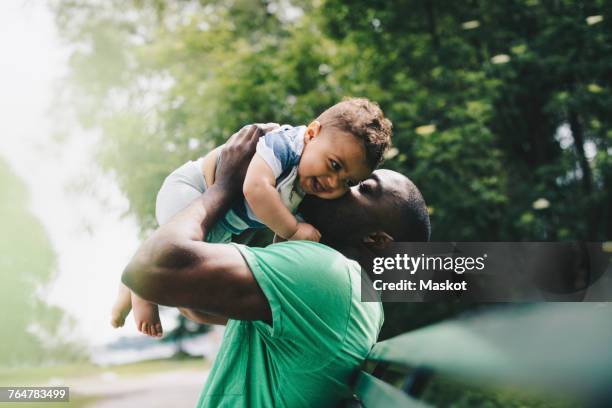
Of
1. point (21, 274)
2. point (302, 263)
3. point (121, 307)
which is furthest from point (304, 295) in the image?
point (21, 274)

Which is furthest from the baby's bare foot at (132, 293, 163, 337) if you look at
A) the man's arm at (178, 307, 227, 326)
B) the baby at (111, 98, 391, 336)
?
Answer: the man's arm at (178, 307, 227, 326)

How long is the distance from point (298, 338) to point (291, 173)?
356mm

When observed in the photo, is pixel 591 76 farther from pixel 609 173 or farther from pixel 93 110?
pixel 93 110

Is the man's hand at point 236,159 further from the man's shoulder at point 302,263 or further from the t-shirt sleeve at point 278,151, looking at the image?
the man's shoulder at point 302,263

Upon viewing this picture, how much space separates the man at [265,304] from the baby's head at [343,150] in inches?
7.5

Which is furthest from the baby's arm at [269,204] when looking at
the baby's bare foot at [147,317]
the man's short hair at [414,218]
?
the baby's bare foot at [147,317]

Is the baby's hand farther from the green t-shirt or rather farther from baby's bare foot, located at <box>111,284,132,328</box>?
baby's bare foot, located at <box>111,284,132,328</box>

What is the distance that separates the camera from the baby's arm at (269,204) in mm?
863

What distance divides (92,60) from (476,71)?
3942 millimetres

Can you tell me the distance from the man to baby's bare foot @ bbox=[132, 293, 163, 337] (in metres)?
0.26

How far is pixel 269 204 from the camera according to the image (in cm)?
87

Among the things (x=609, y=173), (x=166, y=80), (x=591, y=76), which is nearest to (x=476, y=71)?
(x=591, y=76)

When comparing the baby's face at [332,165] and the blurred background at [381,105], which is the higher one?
the baby's face at [332,165]

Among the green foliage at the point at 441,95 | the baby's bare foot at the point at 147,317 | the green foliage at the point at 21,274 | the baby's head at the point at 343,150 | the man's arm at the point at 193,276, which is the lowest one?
the green foliage at the point at 21,274
